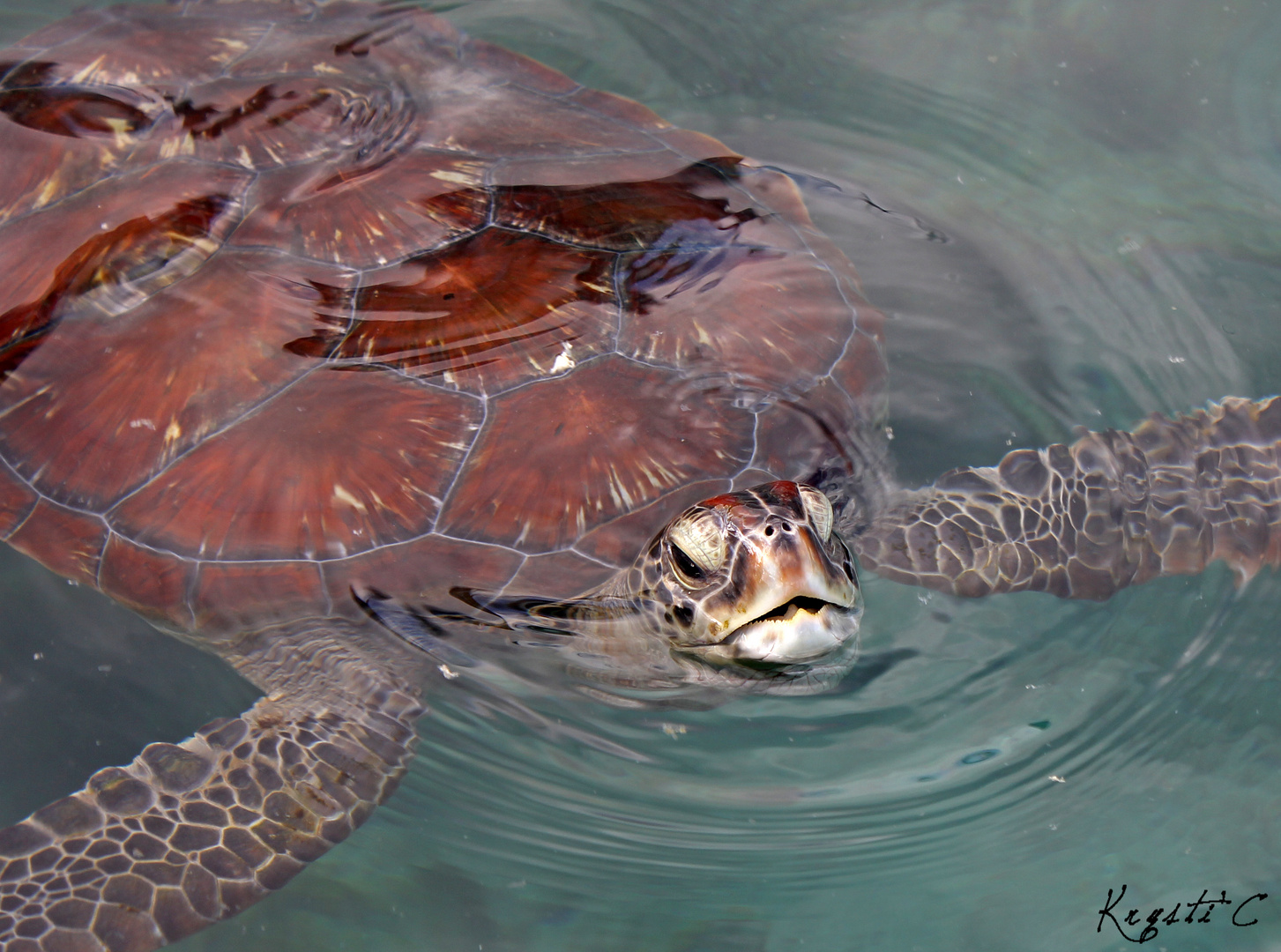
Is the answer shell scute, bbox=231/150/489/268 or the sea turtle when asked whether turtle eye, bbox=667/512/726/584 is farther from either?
shell scute, bbox=231/150/489/268

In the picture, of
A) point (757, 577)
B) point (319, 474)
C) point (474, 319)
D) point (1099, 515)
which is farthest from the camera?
point (1099, 515)

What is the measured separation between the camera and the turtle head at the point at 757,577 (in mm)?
2158

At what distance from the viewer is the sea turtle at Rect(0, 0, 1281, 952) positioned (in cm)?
234

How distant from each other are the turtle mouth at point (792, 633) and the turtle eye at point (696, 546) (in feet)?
0.52

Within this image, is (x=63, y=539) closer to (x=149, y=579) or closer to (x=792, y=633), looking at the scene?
(x=149, y=579)

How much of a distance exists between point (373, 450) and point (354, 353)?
264mm

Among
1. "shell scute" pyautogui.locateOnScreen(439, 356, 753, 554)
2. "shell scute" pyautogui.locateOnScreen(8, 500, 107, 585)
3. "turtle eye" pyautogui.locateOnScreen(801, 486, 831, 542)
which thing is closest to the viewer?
"turtle eye" pyautogui.locateOnScreen(801, 486, 831, 542)

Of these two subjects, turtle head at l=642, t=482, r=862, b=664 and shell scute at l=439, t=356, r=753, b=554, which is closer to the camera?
turtle head at l=642, t=482, r=862, b=664

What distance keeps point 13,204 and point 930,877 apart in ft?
10.2
